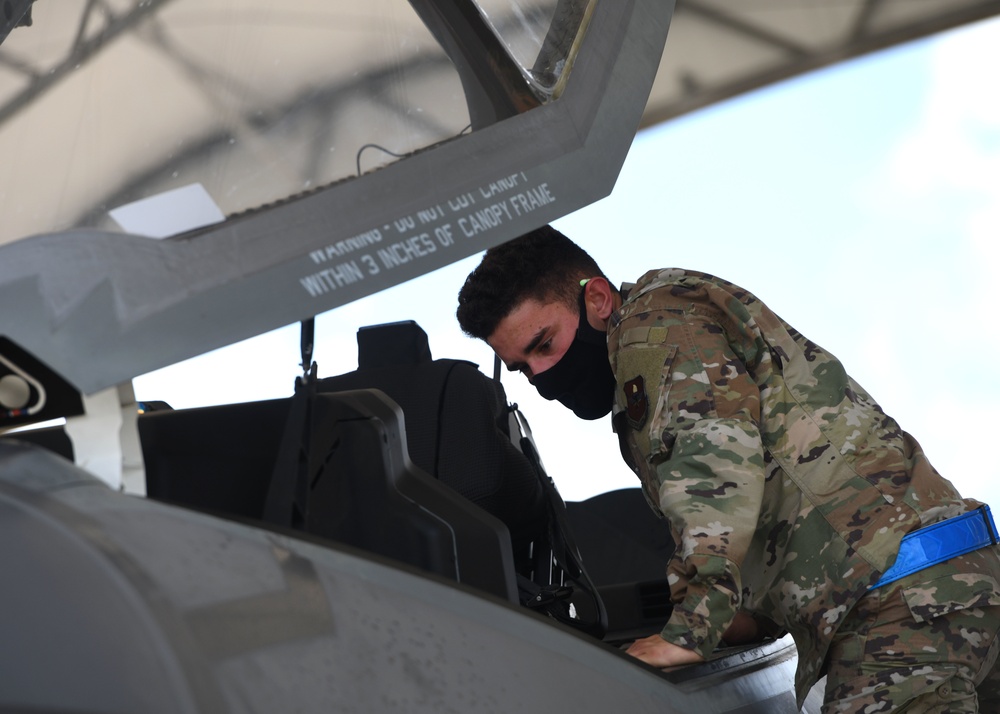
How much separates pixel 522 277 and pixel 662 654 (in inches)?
35.2

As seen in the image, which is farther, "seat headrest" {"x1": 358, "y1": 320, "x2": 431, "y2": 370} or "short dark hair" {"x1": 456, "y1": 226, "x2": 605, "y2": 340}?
"seat headrest" {"x1": 358, "y1": 320, "x2": 431, "y2": 370}

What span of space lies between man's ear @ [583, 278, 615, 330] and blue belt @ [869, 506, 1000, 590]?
0.71 meters

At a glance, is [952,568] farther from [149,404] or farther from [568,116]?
[149,404]

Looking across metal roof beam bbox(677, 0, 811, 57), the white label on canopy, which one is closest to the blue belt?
the white label on canopy

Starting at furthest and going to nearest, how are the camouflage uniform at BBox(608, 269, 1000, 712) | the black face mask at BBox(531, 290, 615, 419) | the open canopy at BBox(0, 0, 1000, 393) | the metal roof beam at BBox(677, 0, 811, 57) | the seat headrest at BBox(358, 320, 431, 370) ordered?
the metal roof beam at BBox(677, 0, 811, 57) → the seat headrest at BBox(358, 320, 431, 370) → the black face mask at BBox(531, 290, 615, 419) → the camouflage uniform at BBox(608, 269, 1000, 712) → the open canopy at BBox(0, 0, 1000, 393)

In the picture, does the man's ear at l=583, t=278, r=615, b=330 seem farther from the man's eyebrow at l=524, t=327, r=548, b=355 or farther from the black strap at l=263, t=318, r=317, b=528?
the black strap at l=263, t=318, r=317, b=528

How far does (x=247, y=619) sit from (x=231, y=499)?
64 centimetres

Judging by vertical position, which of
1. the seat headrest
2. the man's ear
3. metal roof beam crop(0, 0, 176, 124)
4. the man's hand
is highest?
metal roof beam crop(0, 0, 176, 124)

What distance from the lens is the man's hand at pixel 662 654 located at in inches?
57.4

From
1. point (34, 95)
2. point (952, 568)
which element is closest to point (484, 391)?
point (952, 568)

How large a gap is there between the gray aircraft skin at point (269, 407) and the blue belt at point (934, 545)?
326 mm

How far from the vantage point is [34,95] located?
132 cm

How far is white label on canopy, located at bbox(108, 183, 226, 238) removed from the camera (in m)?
1.14

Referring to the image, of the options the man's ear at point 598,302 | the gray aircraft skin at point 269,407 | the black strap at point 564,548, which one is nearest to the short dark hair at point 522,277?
the man's ear at point 598,302
